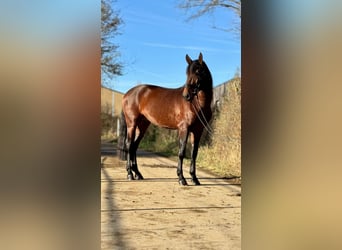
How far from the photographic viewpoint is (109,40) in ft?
7.39

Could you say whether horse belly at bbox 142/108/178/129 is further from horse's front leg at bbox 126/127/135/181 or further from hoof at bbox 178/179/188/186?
hoof at bbox 178/179/188/186

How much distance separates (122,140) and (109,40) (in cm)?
93

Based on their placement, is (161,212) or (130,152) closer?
(161,212)

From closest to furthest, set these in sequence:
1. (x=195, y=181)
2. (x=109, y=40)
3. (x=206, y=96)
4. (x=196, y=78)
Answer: (x=109, y=40) → (x=196, y=78) → (x=206, y=96) → (x=195, y=181)

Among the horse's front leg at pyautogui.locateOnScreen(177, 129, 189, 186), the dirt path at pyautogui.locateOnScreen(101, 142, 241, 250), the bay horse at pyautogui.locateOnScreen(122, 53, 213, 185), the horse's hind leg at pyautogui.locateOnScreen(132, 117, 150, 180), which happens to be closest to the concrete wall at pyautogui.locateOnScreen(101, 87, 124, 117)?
the bay horse at pyautogui.locateOnScreen(122, 53, 213, 185)

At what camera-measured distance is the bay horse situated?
2775 millimetres

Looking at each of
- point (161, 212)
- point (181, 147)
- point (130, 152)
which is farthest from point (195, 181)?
point (161, 212)

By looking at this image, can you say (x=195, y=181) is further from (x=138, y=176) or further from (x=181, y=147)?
(x=138, y=176)

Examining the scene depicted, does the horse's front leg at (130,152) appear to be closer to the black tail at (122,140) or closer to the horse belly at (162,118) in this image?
the black tail at (122,140)

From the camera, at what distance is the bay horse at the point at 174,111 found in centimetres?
278
